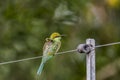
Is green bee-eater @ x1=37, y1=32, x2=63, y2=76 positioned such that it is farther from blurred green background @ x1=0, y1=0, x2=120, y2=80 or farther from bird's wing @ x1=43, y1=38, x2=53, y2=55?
blurred green background @ x1=0, y1=0, x2=120, y2=80

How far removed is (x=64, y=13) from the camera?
483cm

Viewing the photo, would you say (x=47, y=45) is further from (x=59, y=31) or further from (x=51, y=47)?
(x=59, y=31)

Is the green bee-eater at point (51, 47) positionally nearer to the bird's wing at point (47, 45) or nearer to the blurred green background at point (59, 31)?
the bird's wing at point (47, 45)

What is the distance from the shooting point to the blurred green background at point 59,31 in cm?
492

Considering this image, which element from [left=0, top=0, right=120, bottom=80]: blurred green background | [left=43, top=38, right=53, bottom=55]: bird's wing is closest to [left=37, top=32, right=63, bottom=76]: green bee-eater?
[left=43, top=38, right=53, bottom=55]: bird's wing

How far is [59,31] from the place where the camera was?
5.04 meters

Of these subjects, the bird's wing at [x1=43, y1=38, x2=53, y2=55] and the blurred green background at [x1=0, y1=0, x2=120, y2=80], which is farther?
the blurred green background at [x1=0, y1=0, x2=120, y2=80]

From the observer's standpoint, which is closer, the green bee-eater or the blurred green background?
the green bee-eater

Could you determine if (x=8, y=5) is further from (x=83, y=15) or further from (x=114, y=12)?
(x=114, y=12)

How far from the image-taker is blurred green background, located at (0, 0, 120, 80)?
492cm

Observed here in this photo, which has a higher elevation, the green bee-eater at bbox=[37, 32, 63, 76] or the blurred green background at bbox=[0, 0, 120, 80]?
the blurred green background at bbox=[0, 0, 120, 80]

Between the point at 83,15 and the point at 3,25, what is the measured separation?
71cm

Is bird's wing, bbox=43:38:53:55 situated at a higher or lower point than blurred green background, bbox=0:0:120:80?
lower

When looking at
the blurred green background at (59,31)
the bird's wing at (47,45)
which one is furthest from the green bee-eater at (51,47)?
the blurred green background at (59,31)
